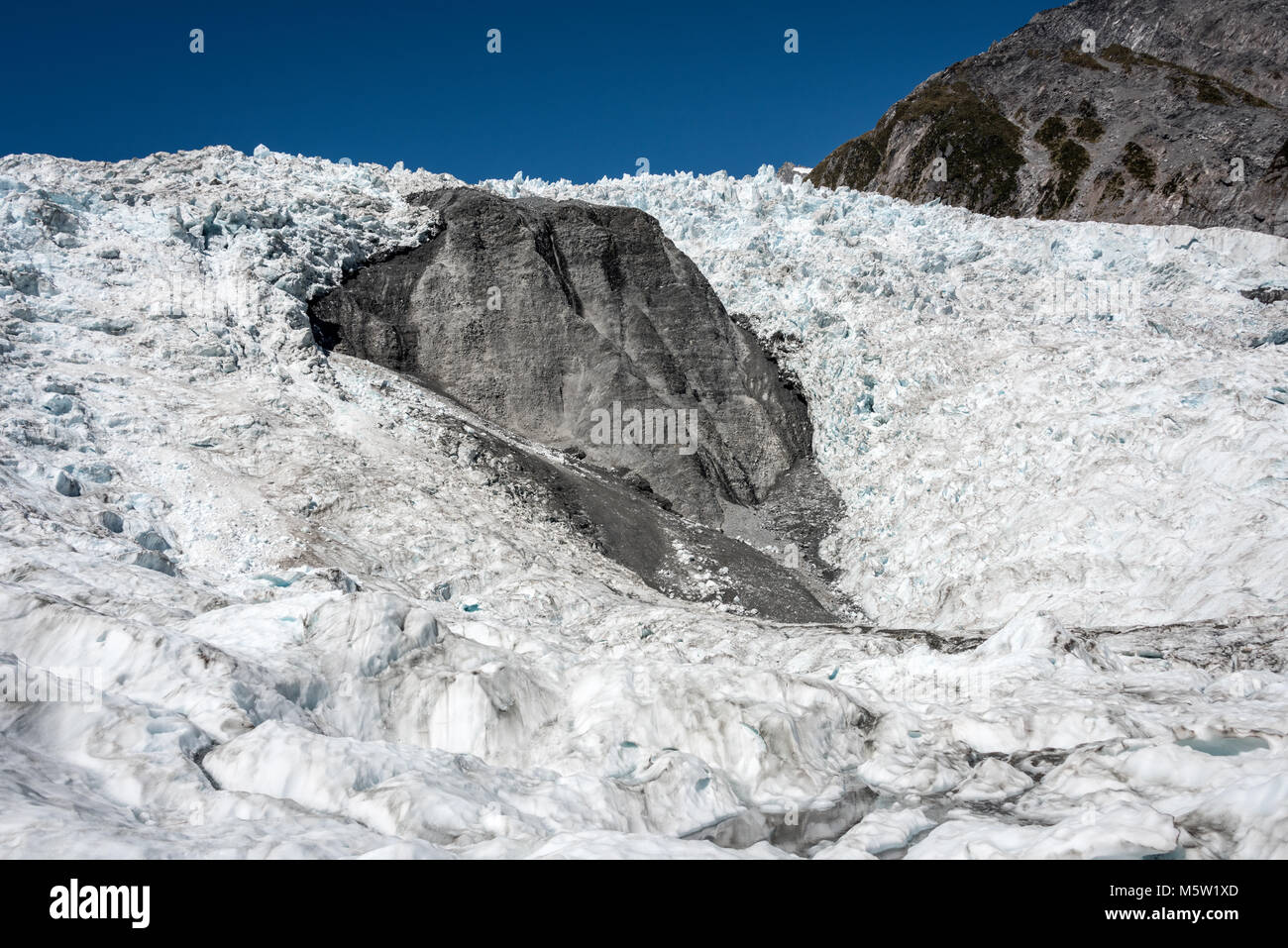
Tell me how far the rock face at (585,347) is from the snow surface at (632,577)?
2284 millimetres

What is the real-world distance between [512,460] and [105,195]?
21306 mm

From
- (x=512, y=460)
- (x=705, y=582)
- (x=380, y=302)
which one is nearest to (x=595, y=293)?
(x=380, y=302)

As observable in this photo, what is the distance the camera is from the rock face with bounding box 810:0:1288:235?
224ft

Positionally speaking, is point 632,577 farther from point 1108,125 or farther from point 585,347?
point 1108,125

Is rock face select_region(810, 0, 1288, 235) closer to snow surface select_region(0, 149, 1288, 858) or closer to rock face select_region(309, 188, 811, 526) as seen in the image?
snow surface select_region(0, 149, 1288, 858)

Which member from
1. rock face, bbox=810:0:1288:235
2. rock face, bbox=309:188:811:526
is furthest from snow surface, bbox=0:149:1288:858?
rock face, bbox=810:0:1288:235

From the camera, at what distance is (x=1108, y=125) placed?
271 ft

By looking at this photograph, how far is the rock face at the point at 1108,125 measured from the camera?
6812 cm

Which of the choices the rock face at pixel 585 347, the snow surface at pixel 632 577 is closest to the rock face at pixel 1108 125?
the snow surface at pixel 632 577

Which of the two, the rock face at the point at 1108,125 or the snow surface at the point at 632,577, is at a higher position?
the rock face at the point at 1108,125

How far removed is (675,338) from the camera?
42.3 meters

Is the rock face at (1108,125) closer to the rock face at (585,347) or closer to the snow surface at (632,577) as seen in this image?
the snow surface at (632,577)

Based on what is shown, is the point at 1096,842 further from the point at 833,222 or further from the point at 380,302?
the point at 833,222
